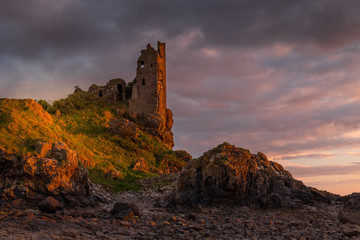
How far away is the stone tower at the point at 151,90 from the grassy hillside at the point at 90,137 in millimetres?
3328

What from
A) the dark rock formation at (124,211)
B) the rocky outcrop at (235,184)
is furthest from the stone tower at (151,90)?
the dark rock formation at (124,211)

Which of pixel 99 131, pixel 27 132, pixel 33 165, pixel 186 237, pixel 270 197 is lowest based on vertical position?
pixel 186 237

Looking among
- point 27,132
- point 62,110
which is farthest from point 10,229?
point 62,110

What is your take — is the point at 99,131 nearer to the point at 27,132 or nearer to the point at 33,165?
the point at 27,132

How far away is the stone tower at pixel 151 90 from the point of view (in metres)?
60.4

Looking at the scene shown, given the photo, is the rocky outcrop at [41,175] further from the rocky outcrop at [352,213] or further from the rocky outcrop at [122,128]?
the rocky outcrop at [122,128]

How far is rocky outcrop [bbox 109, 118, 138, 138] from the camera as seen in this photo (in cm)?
4981

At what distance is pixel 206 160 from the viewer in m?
23.7

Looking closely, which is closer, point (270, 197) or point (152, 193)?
point (270, 197)

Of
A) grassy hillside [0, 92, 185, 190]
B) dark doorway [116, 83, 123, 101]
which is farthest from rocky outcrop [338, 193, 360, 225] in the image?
dark doorway [116, 83, 123, 101]

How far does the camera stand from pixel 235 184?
72.0ft

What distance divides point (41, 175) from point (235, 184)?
13365 millimetres

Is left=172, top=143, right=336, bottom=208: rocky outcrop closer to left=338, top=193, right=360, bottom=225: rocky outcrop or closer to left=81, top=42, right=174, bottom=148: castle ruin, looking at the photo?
left=338, top=193, right=360, bottom=225: rocky outcrop

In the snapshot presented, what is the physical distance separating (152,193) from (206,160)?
8069 mm
